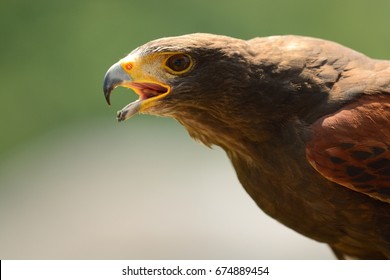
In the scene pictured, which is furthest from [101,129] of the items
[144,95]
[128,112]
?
[128,112]

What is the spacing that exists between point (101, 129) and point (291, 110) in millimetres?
5046

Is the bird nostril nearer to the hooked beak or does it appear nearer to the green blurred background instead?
the hooked beak

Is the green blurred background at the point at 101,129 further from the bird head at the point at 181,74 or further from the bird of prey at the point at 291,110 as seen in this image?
the bird head at the point at 181,74

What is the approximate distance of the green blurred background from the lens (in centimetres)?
695

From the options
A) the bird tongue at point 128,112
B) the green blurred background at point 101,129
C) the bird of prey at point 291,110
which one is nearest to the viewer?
the bird tongue at point 128,112

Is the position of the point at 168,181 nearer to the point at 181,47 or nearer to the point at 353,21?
the point at 353,21

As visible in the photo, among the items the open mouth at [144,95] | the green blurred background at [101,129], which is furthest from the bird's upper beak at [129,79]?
the green blurred background at [101,129]

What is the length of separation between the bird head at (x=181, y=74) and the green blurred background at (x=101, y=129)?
3.35 meters

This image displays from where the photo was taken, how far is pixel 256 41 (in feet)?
11.4

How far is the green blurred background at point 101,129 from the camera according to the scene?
6.95 m

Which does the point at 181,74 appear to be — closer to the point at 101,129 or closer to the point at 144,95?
the point at 144,95

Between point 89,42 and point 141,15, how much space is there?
593 mm

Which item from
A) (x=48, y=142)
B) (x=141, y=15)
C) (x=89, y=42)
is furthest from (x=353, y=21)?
(x=48, y=142)

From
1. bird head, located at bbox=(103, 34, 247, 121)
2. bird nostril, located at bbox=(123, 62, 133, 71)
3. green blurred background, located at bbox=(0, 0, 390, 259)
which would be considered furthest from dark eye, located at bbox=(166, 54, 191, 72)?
green blurred background, located at bbox=(0, 0, 390, 259)
